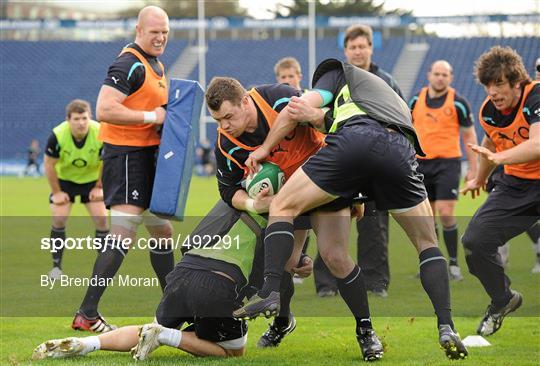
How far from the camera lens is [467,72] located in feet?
127

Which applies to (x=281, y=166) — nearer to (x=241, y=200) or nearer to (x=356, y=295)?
(x=241, y=200)

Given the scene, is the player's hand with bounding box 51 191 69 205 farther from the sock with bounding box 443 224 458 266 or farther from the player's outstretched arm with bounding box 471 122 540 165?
the player's outstretched arm with bounding box 471 122 540 165

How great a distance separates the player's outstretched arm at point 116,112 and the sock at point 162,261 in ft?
3.37

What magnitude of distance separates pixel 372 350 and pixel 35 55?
38.8 meters

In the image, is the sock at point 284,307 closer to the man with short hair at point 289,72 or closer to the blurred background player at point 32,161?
the man with short hair at point 289,72

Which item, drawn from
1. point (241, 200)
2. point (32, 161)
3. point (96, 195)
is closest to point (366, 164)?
point (241, 200)

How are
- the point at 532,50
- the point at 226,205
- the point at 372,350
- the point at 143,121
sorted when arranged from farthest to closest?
1. the point at 532,50
2. the point at 143,121
3. the point at 226,205
4. the point at 372,350

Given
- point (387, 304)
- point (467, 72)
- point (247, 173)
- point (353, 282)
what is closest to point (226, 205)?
point (247, 173)

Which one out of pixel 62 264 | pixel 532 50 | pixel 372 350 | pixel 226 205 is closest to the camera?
pixel 372 350

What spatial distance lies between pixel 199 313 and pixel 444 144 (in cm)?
515

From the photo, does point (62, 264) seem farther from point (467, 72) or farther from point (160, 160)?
point (467, 72)

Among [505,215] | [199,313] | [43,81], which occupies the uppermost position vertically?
[505,215]

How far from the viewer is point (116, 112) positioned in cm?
652

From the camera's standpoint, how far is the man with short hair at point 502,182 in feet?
19.5
